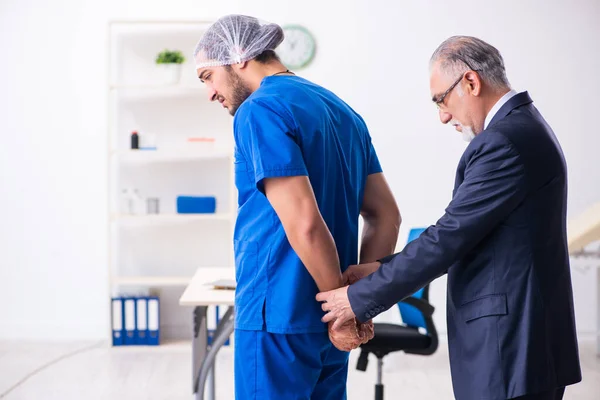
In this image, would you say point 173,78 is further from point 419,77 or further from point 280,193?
point 280,193

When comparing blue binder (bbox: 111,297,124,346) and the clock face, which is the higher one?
the clock face

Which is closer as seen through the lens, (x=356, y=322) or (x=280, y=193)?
(x=280, y=193)

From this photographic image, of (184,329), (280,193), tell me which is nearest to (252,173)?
(280,193)

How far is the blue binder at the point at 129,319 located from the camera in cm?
478

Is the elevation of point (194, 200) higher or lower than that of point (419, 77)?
lower

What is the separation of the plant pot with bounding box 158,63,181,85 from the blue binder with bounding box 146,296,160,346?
1.37 m

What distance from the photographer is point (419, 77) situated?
4945 millimetres

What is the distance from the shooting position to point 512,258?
158cm

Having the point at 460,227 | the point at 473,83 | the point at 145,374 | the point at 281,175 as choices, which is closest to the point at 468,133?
the point at 473,83

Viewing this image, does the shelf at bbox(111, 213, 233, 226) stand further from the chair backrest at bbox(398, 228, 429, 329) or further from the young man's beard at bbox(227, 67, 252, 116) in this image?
the young man's beard at bbox(227, 67, 252, 116)

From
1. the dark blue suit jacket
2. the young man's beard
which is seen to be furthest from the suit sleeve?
the young man's beard

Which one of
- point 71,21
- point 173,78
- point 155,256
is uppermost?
point 71,21

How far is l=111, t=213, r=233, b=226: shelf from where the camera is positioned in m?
4.78

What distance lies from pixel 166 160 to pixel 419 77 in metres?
1.74
